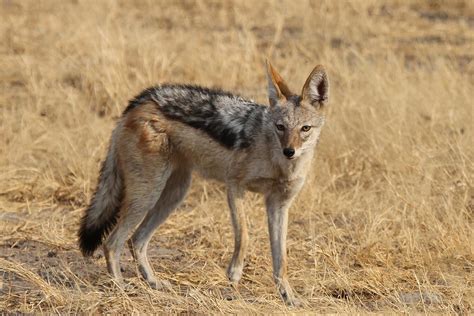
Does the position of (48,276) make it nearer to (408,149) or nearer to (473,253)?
(473,253)

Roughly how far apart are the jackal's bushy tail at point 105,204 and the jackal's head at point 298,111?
1054 mm

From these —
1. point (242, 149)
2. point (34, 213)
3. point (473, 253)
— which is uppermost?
point (242, 149)

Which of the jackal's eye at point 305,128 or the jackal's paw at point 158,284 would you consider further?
the jackal's paw at point 158,284

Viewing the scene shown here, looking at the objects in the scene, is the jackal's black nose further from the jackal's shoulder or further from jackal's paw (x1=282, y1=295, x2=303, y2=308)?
jackal's paw (x1=282, y1=295, x2=303, y2=308)

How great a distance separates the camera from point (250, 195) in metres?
7.59

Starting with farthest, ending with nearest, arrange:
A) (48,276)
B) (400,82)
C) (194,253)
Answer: (400,82)
(194,253)
(48,276)

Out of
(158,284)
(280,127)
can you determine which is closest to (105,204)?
(158,284)

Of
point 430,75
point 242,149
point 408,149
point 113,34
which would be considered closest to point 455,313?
point 242,149

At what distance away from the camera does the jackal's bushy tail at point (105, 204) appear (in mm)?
6262

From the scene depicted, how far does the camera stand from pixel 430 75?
404 inches

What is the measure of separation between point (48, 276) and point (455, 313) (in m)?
2.34

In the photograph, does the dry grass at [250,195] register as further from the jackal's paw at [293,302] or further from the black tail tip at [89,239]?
the black tail tip at [89,239]

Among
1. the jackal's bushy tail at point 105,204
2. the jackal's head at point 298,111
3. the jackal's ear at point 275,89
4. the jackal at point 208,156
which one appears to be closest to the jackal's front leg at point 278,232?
the jackal at point 208,156

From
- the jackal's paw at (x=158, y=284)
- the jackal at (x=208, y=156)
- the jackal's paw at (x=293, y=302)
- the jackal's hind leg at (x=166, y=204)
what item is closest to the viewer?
the jackal's paw at (x=293, y=302)
